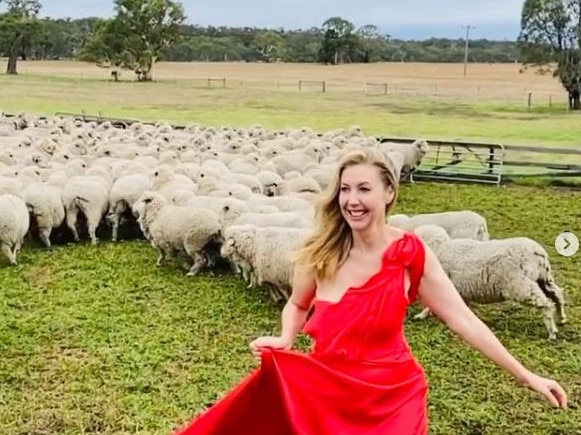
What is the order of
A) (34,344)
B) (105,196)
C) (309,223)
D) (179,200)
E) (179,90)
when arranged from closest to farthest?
(34,344)
(309,223)
(179,200)
(105,196)
(179,90)

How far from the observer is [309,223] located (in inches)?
360

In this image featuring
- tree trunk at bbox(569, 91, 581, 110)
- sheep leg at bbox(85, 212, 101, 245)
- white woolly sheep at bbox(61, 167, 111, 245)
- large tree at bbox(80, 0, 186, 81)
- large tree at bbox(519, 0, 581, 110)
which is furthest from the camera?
large tree at bbox(80, 0, 186, 81)

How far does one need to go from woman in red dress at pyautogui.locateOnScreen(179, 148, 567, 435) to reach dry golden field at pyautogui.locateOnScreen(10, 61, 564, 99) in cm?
4125

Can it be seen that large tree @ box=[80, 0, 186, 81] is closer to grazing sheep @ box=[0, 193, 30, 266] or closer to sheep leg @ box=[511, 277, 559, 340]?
grazing sheep @ box=[0, 193, 30, 266]

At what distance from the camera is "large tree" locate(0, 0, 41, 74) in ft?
205

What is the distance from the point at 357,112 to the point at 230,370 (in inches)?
1172

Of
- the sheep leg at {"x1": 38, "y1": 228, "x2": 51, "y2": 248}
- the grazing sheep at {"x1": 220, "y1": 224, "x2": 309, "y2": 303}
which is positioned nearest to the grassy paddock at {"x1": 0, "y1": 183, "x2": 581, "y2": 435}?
the grazing sheep at {"x1": 220, "y1": 224, "x2": 309, "y2": 303}

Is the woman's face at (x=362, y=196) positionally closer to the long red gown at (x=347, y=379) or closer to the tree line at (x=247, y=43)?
the long red gown at (x=347, y=379)

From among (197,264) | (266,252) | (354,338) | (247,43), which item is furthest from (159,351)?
(247,43)

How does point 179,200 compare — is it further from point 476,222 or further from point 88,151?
point 88,151

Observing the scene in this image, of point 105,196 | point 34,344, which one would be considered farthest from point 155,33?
point 34,344

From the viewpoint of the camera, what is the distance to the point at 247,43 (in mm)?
92562

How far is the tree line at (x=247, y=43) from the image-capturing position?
35.6 meters

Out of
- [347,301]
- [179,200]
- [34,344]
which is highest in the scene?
[347,301]
